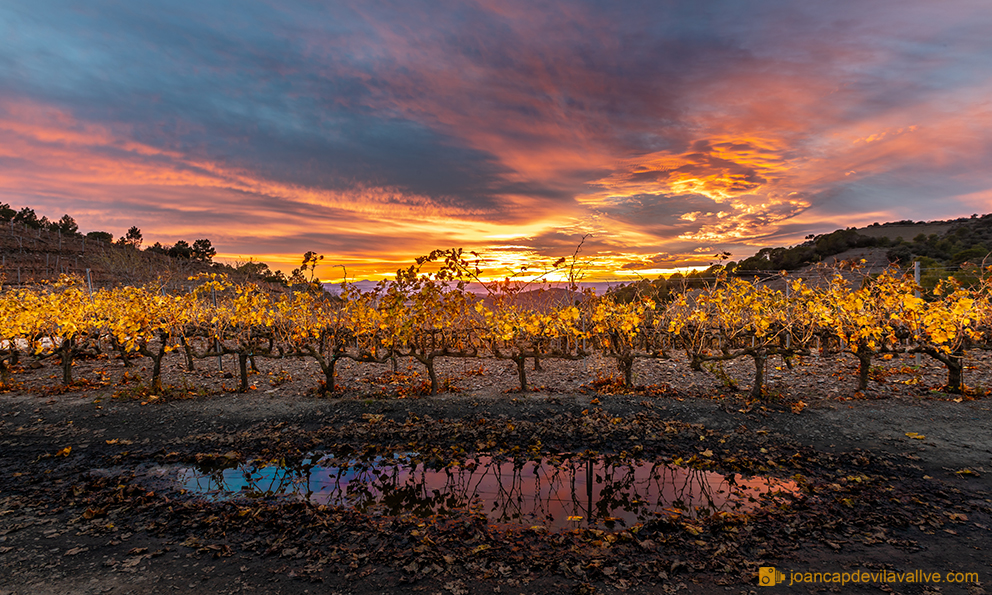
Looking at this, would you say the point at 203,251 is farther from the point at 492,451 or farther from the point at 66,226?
the point at 492,451

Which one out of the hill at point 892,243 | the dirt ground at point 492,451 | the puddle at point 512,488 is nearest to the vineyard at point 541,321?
the dirt ground at point 492,451

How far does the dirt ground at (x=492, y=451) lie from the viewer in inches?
137

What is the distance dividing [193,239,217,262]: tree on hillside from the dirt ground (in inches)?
1791

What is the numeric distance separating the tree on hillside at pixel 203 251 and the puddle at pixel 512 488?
52.8m

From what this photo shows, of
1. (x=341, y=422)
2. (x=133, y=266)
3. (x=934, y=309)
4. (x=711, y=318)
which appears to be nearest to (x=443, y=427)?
(x=341, y=422)

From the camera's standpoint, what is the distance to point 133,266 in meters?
28.4

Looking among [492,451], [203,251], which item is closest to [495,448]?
[492,451]

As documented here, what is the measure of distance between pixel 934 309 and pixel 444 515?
374 inches

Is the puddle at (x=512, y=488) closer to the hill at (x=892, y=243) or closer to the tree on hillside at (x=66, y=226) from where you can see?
the hill at (x=892, y=243)

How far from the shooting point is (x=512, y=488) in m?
5.12

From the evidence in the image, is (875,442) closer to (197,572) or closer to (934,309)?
(934,309)

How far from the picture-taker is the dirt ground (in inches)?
137

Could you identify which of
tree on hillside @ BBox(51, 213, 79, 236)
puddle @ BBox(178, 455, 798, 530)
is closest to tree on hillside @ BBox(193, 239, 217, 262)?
tree on hillside @ BBox(51, 213, 79, 236)

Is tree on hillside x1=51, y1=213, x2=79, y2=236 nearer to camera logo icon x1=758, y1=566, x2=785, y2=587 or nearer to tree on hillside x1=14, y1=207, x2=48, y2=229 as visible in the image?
tree on hillside x1=14, y1=207, x2=48, y2=229
